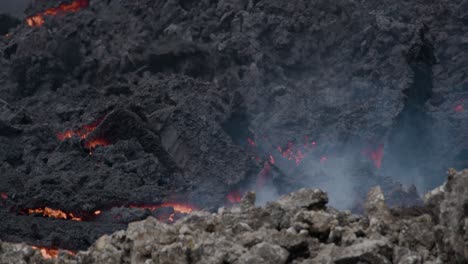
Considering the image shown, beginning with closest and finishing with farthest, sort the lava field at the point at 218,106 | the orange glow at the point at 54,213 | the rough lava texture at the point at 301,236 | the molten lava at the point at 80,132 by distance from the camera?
the rough lava texture at the point at 301,236
the orange glow at the point at 54,213
the lava field at the point at 218,106
the molten lava at the point at 80,132

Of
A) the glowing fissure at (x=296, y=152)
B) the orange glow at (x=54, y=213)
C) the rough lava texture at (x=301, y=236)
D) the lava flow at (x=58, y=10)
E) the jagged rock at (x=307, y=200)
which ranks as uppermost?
the lava flow at (x=58, y=10)

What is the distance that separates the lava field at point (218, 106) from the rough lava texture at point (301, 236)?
26.9m

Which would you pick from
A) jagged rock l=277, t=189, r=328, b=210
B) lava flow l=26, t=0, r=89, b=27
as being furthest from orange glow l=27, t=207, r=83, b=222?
lava flow l=26, t=0, r=89, b=27

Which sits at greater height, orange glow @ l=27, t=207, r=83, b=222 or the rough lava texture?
orange glow @ l=27, t=207, r=83, b=222

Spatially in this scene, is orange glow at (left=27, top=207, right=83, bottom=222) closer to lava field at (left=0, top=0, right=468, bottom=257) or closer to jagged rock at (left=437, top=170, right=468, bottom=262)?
lava field at (left=0, top=0, right=468, bottom=257)

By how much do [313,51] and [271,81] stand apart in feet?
17.9

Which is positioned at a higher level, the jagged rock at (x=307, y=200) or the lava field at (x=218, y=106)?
the lava field at (x=218, y=106)

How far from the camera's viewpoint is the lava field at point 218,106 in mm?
44750

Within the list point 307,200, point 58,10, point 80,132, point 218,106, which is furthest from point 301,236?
point 58,10

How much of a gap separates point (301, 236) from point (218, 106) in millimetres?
46351

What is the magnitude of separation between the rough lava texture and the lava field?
2690 centimetres

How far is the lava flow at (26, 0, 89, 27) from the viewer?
251 feet

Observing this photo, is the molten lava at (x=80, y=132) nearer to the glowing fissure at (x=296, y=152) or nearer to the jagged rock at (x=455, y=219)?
the glowing fissure at (x=296, y=152)

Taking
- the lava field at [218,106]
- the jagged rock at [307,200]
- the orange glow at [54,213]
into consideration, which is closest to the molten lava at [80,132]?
the lava field at [218,106]
